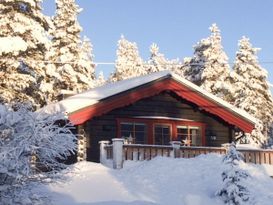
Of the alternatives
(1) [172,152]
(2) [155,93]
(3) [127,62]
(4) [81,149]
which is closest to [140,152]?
(1) [172,152]

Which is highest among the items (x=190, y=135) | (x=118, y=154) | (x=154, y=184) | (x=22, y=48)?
(x=22, y=48)

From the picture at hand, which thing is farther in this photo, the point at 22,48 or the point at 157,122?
the point at 22,48

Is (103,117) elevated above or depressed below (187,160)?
above

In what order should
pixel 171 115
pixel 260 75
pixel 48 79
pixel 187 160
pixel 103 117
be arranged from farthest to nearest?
pixel 260 75 → pixel 48 79 → pixel 171 115 → pixel 103 117 → pixel 187 160

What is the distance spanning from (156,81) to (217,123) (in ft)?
14.4

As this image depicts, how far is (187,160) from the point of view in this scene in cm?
1752

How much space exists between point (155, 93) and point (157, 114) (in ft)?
4.56

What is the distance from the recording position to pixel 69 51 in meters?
36.8

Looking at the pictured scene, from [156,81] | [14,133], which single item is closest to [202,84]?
[156,81]

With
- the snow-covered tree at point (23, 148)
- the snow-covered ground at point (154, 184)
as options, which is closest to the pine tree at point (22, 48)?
the snow-covered ground at point (154, 184)

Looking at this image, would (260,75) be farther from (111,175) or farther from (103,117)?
(111,175)

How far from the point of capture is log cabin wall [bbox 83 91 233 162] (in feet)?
69.6

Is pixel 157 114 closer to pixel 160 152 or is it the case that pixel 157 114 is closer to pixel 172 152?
pixel 172 152

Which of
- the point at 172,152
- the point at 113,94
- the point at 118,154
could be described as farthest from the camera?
the point at 113,94
